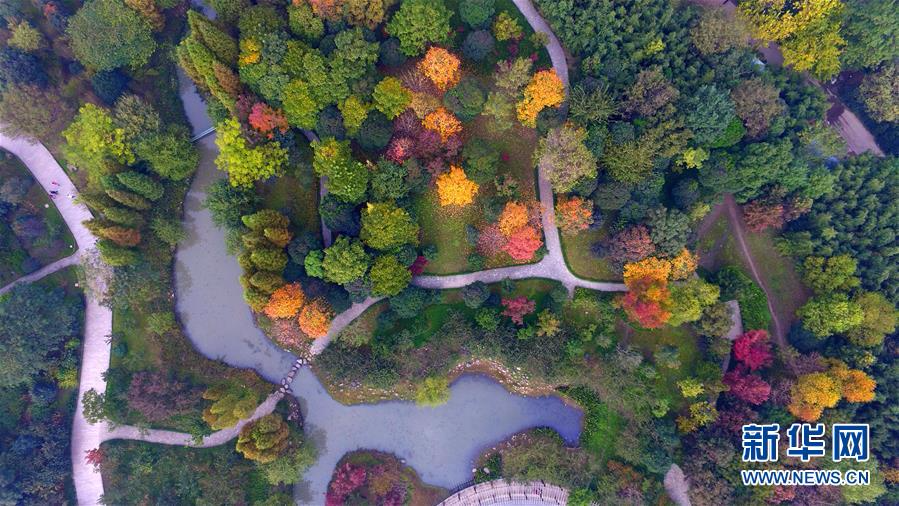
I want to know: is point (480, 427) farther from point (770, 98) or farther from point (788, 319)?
point (770, 98)

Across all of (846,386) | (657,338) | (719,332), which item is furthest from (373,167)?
(846,386)

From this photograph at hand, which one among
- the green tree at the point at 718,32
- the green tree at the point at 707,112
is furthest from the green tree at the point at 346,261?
the green tree at the point at 718,32

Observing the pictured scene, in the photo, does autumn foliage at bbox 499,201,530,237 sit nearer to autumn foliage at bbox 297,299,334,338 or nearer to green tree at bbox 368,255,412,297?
green tree at bbox 368,255,412,297

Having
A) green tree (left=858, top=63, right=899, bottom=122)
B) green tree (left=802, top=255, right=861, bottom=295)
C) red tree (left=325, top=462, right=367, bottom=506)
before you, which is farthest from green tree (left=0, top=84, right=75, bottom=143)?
green tree (left=858, top=63, right=899, bottom=122)

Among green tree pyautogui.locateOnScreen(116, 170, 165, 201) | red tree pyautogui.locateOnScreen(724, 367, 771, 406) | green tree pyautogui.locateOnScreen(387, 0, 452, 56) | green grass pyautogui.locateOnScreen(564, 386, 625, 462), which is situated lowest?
green grass pyautogui.locateOnScreen(564, 386, 625, 462)

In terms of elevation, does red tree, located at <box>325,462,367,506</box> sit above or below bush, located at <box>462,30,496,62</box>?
below
